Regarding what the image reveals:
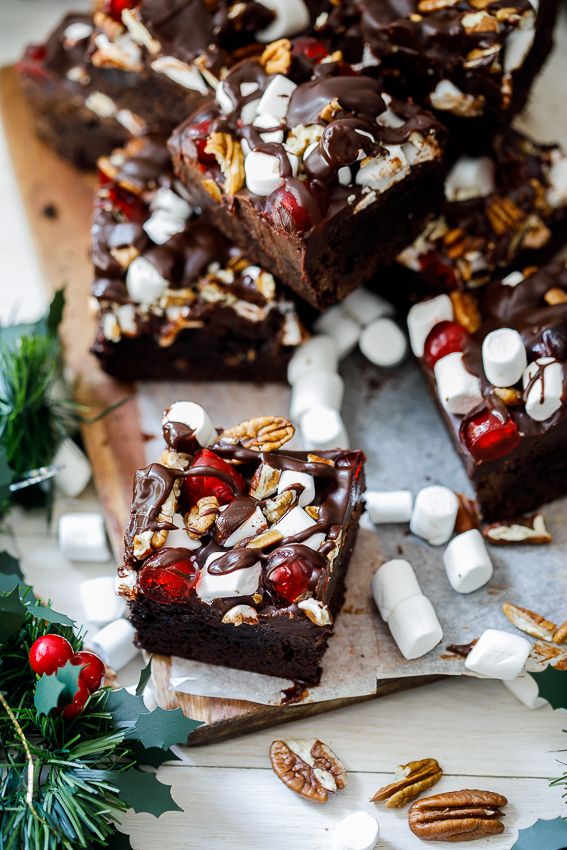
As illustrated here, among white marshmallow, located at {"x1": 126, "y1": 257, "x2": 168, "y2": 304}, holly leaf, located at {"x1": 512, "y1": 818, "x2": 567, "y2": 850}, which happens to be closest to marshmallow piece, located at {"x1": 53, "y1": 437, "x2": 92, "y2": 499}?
white marshmallow, located at {"x1": 126, "y1": 257, "x2": 168, "y2": 304}

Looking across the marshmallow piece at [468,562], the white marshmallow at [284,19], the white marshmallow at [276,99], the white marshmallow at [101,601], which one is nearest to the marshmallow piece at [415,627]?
the marshmallow piece at [468,562]

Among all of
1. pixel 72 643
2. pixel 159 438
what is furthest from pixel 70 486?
pixel 72 643

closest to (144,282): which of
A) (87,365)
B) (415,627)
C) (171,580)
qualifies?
(87,365)

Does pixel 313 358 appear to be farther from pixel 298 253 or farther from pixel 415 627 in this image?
pixel 415 627

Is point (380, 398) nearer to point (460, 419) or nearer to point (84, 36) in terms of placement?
point (460, 419)

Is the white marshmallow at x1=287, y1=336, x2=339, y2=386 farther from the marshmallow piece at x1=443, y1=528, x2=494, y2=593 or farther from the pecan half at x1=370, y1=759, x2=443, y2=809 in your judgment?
the pecan half at x1=370, y1=759, x2=443, y2=809

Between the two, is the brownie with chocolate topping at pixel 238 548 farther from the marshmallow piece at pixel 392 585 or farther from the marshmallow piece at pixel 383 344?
the marshmallow piece at pixel 383 344
